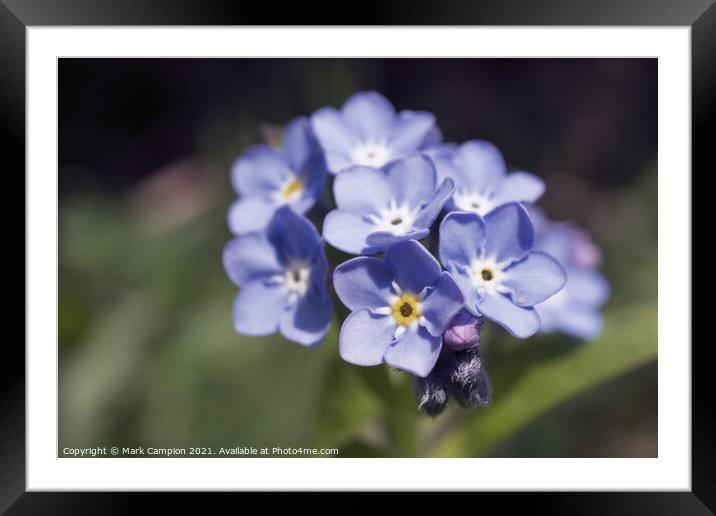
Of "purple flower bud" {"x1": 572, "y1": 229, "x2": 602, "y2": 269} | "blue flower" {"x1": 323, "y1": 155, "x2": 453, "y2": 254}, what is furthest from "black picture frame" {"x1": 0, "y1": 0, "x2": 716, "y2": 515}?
"purple flower bud" {"x1": 572, "y1": 229, "x2": 602, "y2": 269}

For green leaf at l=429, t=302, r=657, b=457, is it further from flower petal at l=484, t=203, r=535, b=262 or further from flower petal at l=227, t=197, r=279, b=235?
flower petal at l=227, t=197, r=279, b=235

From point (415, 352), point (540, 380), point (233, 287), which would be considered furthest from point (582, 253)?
point (233, 287)

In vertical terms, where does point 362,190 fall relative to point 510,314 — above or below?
above

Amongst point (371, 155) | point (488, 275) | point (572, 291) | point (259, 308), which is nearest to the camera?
point (488, 275)

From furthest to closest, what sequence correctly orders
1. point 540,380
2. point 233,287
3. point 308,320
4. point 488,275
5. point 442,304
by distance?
point 233,287 → point 540,380 → point 308,320 → point 488,275 → point 442,304

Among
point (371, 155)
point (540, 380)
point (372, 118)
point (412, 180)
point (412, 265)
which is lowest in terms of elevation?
point (540, 380)

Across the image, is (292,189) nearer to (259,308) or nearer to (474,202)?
(259,308)

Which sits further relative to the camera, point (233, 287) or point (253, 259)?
point (233, 287)

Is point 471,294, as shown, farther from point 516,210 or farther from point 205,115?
point 205,115
